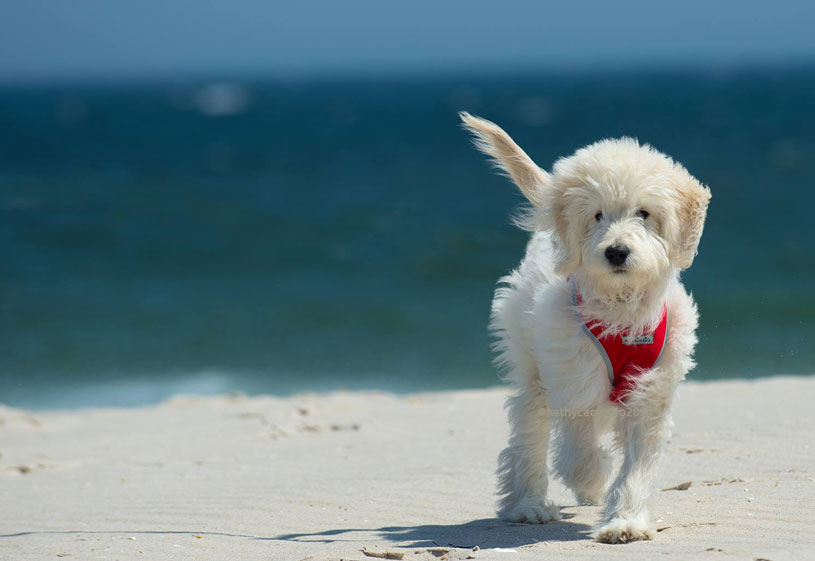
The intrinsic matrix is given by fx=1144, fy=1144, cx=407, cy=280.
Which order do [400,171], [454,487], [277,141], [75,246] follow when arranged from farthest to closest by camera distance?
[277,141], [400,171], [75,246], [454,487]

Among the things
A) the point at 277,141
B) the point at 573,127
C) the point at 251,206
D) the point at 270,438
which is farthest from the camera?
the point at 573,127

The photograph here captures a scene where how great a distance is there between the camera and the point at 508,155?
5.88 meters

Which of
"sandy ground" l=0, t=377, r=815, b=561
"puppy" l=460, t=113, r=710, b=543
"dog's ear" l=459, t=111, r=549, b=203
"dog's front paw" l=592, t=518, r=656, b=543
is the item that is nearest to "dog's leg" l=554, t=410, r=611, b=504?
"puppy" l=460, t=113, r=710, b=543

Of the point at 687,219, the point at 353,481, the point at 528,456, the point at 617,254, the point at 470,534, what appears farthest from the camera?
the point at 353,481

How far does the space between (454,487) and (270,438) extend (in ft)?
8.38

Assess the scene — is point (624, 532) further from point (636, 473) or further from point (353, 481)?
point (353, 481)

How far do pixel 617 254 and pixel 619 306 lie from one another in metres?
0.34

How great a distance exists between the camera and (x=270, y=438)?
8.80 metres

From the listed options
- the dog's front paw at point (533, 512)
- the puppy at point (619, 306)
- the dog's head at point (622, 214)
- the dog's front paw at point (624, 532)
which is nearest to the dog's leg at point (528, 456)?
the dog's front paw at point (533, 512)

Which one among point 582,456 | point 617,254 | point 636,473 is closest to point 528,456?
point 582,456

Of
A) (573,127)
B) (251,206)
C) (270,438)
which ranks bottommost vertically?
(270,438)

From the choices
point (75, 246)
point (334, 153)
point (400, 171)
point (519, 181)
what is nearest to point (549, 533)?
point (519, 181)

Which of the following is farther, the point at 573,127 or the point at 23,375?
the point at 573,127

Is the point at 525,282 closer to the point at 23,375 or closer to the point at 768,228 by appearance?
the point at 23,375
